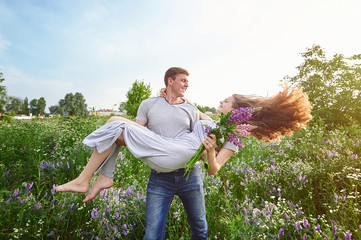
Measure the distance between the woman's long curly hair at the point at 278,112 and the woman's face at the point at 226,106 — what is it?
0.18 feet

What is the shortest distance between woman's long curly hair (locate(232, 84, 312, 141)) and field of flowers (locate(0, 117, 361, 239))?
0.90 metres

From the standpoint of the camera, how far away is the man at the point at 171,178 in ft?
7.04

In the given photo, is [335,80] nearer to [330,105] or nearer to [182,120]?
[330,105]

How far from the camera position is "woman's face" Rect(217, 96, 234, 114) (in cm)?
265

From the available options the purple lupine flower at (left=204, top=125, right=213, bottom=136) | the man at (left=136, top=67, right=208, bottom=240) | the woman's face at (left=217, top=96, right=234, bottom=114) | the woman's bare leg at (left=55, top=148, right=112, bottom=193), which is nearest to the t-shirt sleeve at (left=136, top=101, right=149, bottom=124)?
the man at (left=136, top=67, right=208, bottom=240)

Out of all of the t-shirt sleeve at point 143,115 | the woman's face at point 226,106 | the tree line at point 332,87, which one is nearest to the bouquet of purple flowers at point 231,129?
the woman's face at point 226,106

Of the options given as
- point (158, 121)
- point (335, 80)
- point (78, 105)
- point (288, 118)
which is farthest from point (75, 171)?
point (78, 105)

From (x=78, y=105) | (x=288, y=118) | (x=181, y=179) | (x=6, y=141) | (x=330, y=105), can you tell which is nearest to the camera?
(x=181, y=179)

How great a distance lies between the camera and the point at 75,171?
4148 mm

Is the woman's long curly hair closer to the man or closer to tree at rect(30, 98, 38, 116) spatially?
the man

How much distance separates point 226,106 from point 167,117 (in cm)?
82

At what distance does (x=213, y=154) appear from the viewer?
2.05m

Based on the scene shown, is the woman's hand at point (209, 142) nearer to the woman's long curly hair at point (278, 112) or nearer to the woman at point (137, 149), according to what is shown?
the woman at point (137, 149)

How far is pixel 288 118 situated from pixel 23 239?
3375mm
